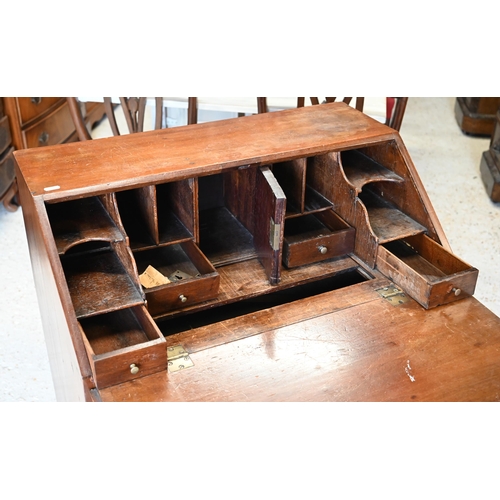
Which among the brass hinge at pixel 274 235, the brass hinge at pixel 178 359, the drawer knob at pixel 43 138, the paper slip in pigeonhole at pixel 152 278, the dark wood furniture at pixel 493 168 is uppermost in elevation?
the brass hinge at pixel 274 235

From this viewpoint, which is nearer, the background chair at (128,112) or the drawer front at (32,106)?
the background chair at (128,112)

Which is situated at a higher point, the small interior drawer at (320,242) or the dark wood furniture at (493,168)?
the small interior drawer at (320,242)

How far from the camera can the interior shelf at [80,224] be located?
5.56ft

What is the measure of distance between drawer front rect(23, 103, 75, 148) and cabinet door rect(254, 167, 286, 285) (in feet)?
6.62

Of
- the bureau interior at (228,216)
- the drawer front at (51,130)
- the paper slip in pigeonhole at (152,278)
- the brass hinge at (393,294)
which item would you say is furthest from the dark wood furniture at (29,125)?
the brass hinge at (393,294)

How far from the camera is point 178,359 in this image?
1620 millimetres

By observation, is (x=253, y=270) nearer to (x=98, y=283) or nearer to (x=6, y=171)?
(x=98, y=283)

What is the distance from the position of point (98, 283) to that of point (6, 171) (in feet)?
6.70

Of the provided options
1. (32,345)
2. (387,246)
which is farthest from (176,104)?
(387,246)

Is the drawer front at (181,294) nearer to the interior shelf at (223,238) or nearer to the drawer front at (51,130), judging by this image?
the interior shelf at (223,238)

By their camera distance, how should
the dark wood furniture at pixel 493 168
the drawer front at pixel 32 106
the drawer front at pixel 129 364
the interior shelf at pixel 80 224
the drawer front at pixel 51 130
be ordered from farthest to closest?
the dark wood furniture at pixel 493 168, the drawer front at pixel 51 130, the drawer front at pixel 32 106, the interior shelf at pixel 80 224, the drawer front at pixel 129 364

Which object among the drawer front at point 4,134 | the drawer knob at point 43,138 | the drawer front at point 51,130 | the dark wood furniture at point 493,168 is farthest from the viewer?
the dark wood furniture at point 493,168

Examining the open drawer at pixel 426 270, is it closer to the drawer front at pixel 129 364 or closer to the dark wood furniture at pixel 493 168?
the drawer front at pixel 129 364

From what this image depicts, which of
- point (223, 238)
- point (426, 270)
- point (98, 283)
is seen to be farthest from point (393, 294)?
point (98, 283)
